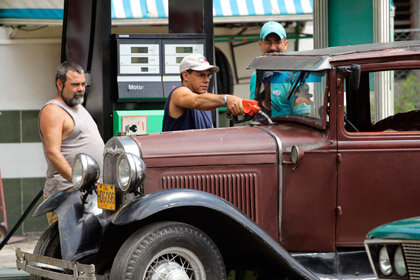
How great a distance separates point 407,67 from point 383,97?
295cm

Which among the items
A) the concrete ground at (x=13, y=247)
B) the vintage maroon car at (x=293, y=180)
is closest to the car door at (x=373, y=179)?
the vintage maroon car at (x=293, y=180)

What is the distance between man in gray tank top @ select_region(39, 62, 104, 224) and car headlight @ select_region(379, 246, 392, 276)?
299 cm

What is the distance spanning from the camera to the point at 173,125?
22.5 ft

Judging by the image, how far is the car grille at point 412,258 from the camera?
4.53m

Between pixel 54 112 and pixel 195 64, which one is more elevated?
pixel 195 64

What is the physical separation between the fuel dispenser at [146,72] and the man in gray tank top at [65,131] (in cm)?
116

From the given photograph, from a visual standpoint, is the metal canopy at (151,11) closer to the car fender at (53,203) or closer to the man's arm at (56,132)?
the man's arm at (56,132)

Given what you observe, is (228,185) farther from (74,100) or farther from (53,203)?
(74,100)

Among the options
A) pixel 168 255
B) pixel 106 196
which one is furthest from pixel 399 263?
pixel 106 196

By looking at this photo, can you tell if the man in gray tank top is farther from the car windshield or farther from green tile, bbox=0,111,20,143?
green tile, bbox=0,111,20,143

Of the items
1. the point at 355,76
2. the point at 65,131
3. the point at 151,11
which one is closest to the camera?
the point at 355,76

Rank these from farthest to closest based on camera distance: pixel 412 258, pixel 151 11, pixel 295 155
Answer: pixel 151 11, pixel 295 155, pixel 412 258

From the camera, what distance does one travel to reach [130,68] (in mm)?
8594

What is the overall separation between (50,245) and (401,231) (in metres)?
2.94
